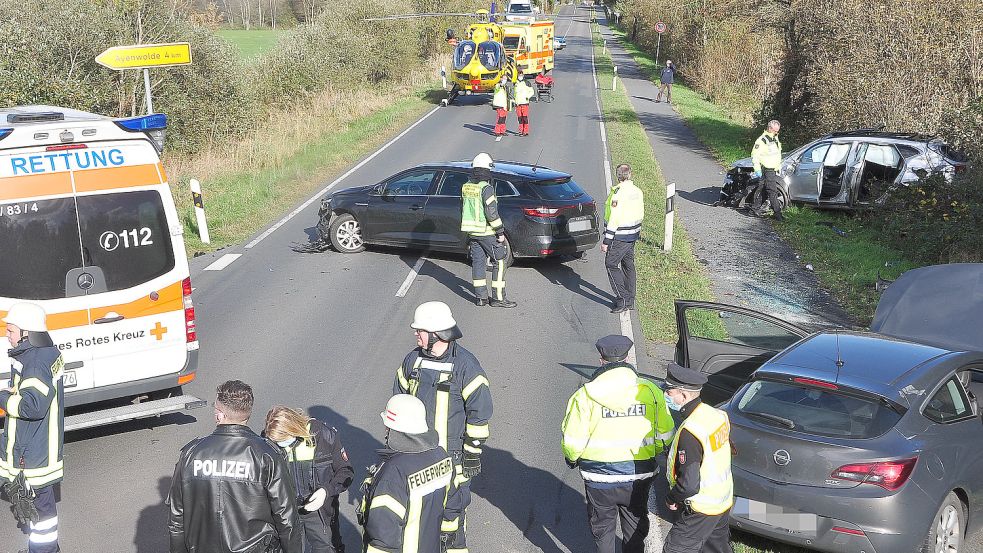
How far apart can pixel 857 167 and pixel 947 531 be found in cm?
1228

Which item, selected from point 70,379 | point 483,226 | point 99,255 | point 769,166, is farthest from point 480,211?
point 769,166

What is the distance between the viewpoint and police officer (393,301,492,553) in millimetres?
5738

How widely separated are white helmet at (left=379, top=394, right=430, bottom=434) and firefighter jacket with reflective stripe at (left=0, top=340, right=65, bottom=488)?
2.78 metres

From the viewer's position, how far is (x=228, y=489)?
4.40 metres

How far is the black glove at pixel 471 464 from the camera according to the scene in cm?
581

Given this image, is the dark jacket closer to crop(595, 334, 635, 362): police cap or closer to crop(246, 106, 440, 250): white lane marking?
crop(595, 334, 635, 362): police cap

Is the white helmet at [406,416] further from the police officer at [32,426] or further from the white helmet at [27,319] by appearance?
the white helmet at [27,319]

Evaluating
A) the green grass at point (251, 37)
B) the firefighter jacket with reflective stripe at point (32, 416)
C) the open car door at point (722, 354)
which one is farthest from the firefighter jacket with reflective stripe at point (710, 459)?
the green grass at point (251, 37)

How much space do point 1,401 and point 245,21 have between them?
214ft

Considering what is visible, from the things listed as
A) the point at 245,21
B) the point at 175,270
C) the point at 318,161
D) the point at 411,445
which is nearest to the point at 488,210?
the point at 175,270

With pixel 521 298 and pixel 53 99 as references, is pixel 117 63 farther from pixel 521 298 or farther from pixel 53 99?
pixel 53 99

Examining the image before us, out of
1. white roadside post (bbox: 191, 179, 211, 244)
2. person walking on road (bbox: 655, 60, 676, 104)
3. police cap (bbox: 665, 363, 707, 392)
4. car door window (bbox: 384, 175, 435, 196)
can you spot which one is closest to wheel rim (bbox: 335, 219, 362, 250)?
car door window (bbox: 384, 175, 435, 196)

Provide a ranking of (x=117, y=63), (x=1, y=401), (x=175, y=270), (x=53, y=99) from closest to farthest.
Result: 1. (x=1, y=401)
2. (x=175, y=270)
3. (x=117, y=63)
4. (x=53, y=99)

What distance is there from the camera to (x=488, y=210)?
11.7 m
